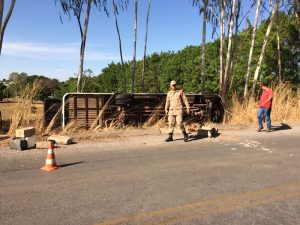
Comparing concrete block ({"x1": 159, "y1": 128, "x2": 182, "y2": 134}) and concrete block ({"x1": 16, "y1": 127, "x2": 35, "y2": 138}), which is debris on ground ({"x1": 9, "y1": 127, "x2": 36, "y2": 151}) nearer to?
concrete block ({"x1": 16, "y1": 127, "x2": 35, "y2": 138})

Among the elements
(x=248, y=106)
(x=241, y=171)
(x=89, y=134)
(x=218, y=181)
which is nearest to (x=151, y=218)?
(x=218, y=181)

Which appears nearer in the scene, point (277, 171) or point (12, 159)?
point (277, 171)

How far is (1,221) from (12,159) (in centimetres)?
378

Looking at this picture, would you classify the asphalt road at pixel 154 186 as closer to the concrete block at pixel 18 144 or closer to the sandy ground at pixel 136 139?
the sandy ground at pixel 136 139

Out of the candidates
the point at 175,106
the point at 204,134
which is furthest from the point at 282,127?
the point at 175,106

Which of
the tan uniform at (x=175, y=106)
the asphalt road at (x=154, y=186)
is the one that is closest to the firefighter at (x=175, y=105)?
the tan uniform at (x=175, y=106)

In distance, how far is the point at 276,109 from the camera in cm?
1564

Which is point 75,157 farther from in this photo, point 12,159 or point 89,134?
point 89,134

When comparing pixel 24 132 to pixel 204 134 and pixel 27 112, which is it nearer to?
pixel 27 112

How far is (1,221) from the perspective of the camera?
168 inches

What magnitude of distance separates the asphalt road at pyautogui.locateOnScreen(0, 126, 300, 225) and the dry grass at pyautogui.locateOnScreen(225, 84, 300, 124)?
5385mm

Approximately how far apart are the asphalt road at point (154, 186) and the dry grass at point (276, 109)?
5.38 meters

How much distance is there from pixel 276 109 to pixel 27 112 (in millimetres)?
9981

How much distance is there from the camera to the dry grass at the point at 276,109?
14.6 meters
